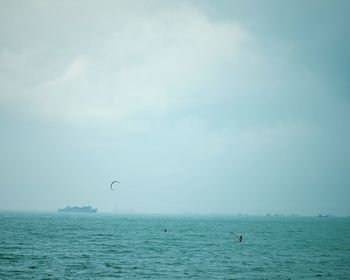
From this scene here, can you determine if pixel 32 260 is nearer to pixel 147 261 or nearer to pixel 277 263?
pixel 147 261

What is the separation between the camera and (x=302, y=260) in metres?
53.5

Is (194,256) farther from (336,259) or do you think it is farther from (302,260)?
(336,259)

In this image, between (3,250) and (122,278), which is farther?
(3,250)

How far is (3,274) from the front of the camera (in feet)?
123

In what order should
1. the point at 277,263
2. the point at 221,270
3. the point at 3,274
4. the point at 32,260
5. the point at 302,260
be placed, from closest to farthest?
the point at 3,274, the point at 221,270, the point at 32,260, the point at 277,263, the point at 302,260

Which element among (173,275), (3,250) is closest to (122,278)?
(173,275)

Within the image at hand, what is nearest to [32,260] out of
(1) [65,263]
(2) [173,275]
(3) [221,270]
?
(1) [65,263]

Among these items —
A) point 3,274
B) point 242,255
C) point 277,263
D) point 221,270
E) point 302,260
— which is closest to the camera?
point 3,274

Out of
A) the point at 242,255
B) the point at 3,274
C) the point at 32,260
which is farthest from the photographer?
the point at 242,255

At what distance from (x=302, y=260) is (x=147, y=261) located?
22.8 metres

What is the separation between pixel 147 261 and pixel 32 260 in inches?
577

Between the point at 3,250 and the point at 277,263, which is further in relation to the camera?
the point at 3,250

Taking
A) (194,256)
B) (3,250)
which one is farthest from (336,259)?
(3,250)

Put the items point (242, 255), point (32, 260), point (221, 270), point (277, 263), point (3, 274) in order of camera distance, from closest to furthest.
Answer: point (3, 274) → point (221, 270) → point (32, 260) → point (277, 263) → point (242, 255)
